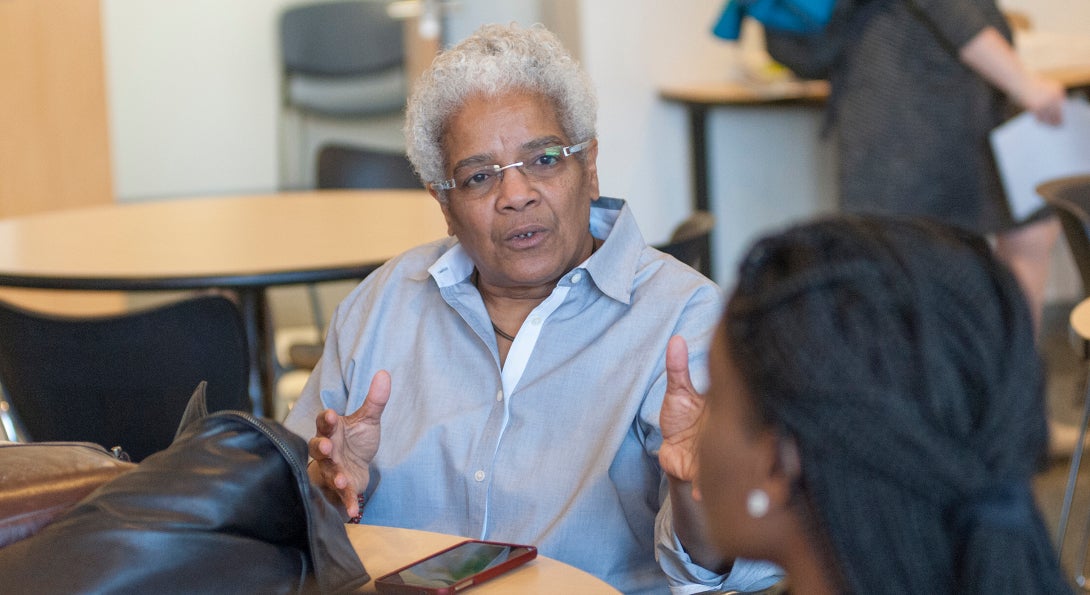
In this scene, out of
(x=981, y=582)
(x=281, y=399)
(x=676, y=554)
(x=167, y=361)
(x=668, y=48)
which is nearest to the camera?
(x=981, y=582)

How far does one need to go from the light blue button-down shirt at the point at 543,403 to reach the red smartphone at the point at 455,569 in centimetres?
31

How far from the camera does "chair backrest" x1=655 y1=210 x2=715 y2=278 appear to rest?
7.51ft

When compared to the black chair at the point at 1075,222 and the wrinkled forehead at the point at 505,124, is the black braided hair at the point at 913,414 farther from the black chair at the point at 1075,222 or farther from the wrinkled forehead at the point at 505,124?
the black chair at the point at 1075,222

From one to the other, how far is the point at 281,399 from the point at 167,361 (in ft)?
6.19

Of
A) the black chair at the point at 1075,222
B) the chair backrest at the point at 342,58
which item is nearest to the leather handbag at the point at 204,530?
the black chair at the point at 1075,222

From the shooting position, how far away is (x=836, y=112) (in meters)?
3.47

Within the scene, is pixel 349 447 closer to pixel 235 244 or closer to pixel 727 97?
pixel 235 244

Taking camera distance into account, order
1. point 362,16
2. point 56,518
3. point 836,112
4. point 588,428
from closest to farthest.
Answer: point 56,518, point 588,428, point 836,112, point 362,16

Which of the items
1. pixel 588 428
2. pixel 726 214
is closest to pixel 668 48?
pixel 726 214

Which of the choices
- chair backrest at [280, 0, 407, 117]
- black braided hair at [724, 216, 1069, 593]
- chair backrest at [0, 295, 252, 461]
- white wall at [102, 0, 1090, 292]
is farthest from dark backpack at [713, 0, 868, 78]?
chair backrest at [280, 0, 407, 117]

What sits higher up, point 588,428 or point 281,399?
point 588,428

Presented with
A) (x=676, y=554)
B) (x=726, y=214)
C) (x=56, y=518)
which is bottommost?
(x=726, y=214)

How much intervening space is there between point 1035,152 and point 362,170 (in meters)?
2.19

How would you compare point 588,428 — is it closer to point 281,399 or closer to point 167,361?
point 167,361
